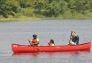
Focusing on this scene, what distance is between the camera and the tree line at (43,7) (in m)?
127

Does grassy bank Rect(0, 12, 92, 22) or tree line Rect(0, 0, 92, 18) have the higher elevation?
tree line Rect(0, 0, 92, 18)

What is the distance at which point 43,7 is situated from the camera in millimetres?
137750

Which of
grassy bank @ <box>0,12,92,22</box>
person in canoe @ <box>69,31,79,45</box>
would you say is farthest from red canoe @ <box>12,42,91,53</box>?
grassy bank @ <box>0,12,92,22</box>

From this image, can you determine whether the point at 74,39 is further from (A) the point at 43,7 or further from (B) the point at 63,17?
(A) the point at 43,7

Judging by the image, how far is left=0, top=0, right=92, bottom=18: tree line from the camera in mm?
127062

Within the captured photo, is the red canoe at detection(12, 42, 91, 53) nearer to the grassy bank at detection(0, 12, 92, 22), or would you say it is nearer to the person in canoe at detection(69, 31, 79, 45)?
the person in canoe at detection(69, 31, 79, 45)

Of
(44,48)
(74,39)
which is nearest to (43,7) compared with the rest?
(74,39)

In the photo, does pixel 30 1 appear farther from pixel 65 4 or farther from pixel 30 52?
pixel 30 52

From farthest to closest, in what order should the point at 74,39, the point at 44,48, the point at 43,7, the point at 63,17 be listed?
1. the point at 43,7
2. the point at 63,17
3. the point at 74,39
4. the point at 44,48

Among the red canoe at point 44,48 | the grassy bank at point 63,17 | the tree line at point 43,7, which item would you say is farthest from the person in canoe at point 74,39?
the tree line at point 43,7

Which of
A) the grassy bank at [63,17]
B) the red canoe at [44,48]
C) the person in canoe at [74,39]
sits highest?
the person in canoe at [74,39]

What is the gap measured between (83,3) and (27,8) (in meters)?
19.6

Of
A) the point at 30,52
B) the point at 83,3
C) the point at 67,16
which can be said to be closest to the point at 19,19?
the point at 67,16

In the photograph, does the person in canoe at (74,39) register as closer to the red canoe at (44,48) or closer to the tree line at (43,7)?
the red canoe at (44,48)
